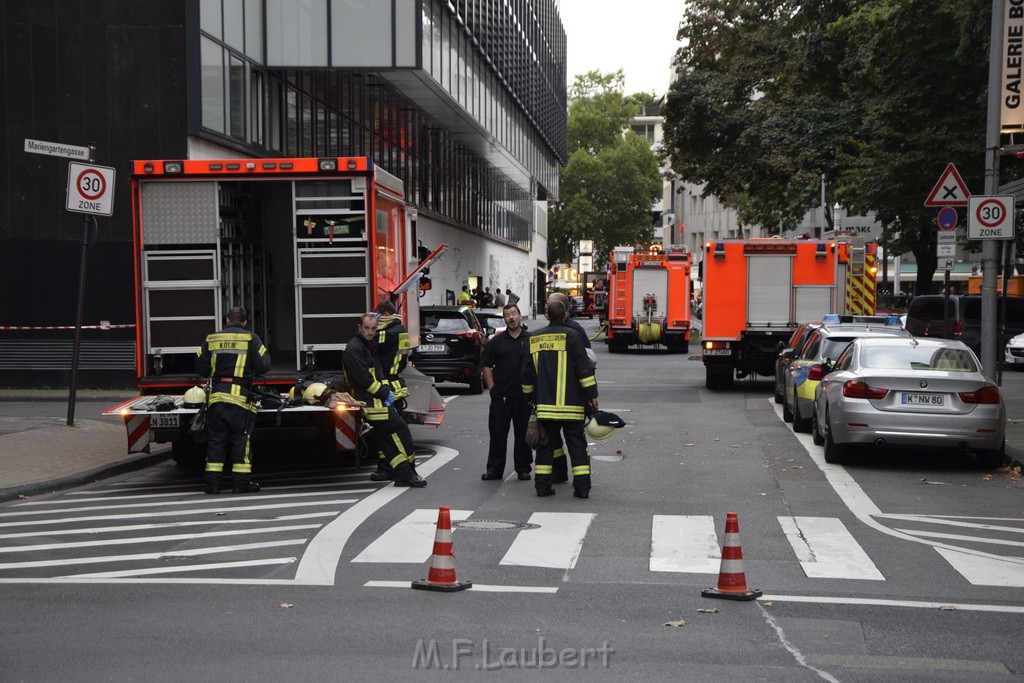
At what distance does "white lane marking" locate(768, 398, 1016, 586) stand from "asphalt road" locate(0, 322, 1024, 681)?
Answer: 0.12 feet

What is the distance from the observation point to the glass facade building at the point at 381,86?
2483 cm

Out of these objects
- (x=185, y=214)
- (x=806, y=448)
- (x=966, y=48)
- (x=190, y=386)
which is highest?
(x=966, y=48)

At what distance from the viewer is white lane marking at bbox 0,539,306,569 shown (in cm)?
816

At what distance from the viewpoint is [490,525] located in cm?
950

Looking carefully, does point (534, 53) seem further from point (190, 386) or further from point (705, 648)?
point (705, 648)

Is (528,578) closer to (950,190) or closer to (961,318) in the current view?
(950,190)

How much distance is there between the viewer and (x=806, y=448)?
14969 mm

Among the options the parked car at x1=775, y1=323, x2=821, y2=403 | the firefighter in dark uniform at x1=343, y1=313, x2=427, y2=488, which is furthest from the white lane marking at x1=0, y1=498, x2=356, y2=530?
the parked car at x1=775, y1=323, x2=821, y2=403

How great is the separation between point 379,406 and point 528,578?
4.45m

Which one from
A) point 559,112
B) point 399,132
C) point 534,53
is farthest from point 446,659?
point 559,112

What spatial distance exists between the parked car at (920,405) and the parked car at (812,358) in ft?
7.39

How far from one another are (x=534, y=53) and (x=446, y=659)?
57375 millimetres

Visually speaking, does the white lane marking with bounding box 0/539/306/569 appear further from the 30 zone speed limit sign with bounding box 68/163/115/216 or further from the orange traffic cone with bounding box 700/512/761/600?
the 30 zone speed limit sign with bounding box 68/163/115/216

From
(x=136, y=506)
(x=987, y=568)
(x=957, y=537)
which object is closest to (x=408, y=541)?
(x=136, y=506)
